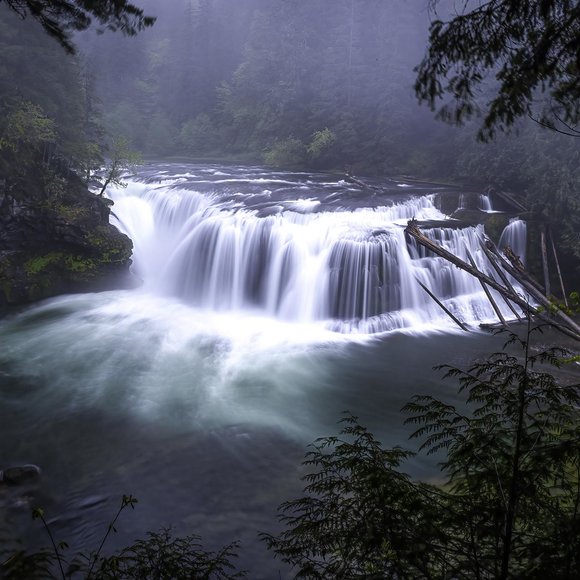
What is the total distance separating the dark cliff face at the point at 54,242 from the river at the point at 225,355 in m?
0.76

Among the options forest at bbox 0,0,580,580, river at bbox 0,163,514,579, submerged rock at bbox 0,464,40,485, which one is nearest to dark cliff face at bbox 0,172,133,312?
forest at bbox 0,0,580,580

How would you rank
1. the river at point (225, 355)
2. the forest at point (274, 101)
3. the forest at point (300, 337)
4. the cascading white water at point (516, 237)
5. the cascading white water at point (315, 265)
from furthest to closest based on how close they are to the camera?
the forest at point (274, 101), the cascading white water at point (516, 237), the cascading white water at point (315, 265), the river at point (225, 355), the forest at point (300, 337)

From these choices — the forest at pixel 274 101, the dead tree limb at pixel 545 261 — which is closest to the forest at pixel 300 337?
the forest at pixel 274 101

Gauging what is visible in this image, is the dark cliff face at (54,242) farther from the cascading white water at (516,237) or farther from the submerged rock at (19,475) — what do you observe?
the cascading white water at (516,237)

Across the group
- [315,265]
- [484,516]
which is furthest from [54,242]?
[484,516]

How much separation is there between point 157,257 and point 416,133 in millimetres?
23358

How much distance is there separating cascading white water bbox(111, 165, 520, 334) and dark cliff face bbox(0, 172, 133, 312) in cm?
230

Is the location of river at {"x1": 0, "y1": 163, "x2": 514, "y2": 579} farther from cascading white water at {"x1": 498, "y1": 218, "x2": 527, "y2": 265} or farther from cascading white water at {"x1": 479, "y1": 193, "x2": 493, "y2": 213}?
cascading white water at {"x1": 479, "y1": 193, "x2": 493, "y2": 213}

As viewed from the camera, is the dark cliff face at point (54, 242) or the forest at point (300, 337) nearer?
the forest at point (300, 337)

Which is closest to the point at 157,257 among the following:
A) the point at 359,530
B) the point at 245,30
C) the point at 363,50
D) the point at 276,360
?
the point at 276,360

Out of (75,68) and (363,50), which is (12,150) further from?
(363,50)

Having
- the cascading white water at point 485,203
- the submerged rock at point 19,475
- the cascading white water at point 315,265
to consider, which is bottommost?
the submerged rock at point 19,475

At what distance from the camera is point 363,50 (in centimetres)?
4022

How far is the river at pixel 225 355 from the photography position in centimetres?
814
